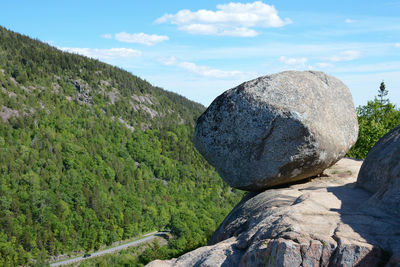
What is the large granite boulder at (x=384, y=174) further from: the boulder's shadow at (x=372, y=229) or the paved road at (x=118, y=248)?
the paved road at (x=118, y=248)

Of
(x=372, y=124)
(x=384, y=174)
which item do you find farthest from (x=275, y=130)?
(x=372, y=124)

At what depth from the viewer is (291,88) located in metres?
13.6

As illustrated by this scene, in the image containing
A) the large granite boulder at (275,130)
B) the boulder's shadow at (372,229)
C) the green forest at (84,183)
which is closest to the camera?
the boulder's shadow at (372,229)

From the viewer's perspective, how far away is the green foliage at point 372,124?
2601 cm

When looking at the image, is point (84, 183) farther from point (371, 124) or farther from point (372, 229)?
point (372, 229)

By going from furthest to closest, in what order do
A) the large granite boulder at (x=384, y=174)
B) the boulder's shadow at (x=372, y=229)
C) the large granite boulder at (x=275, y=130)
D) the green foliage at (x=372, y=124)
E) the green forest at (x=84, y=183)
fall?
the green forest at (x=84, y=183) → the green foliage at (x=372, y=124) → the large granite boulder at (x=275, y=130) → the large granite boulder at (x=384, y=174) → the boulder's shadow at (x=372, y=229)

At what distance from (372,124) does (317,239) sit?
22110 mm

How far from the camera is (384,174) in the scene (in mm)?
10617

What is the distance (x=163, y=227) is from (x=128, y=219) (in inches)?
654

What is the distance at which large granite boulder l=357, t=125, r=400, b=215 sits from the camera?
8.68m

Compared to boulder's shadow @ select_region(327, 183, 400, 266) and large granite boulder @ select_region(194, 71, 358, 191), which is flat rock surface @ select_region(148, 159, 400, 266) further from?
large granite boulder @ select_region(194, 71, 358, 191)

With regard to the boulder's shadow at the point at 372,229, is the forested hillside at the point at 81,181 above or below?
below

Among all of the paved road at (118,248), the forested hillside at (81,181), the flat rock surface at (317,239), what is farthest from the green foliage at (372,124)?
the paved road at (118,248)

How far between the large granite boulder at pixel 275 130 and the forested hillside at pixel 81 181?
3372 inches
